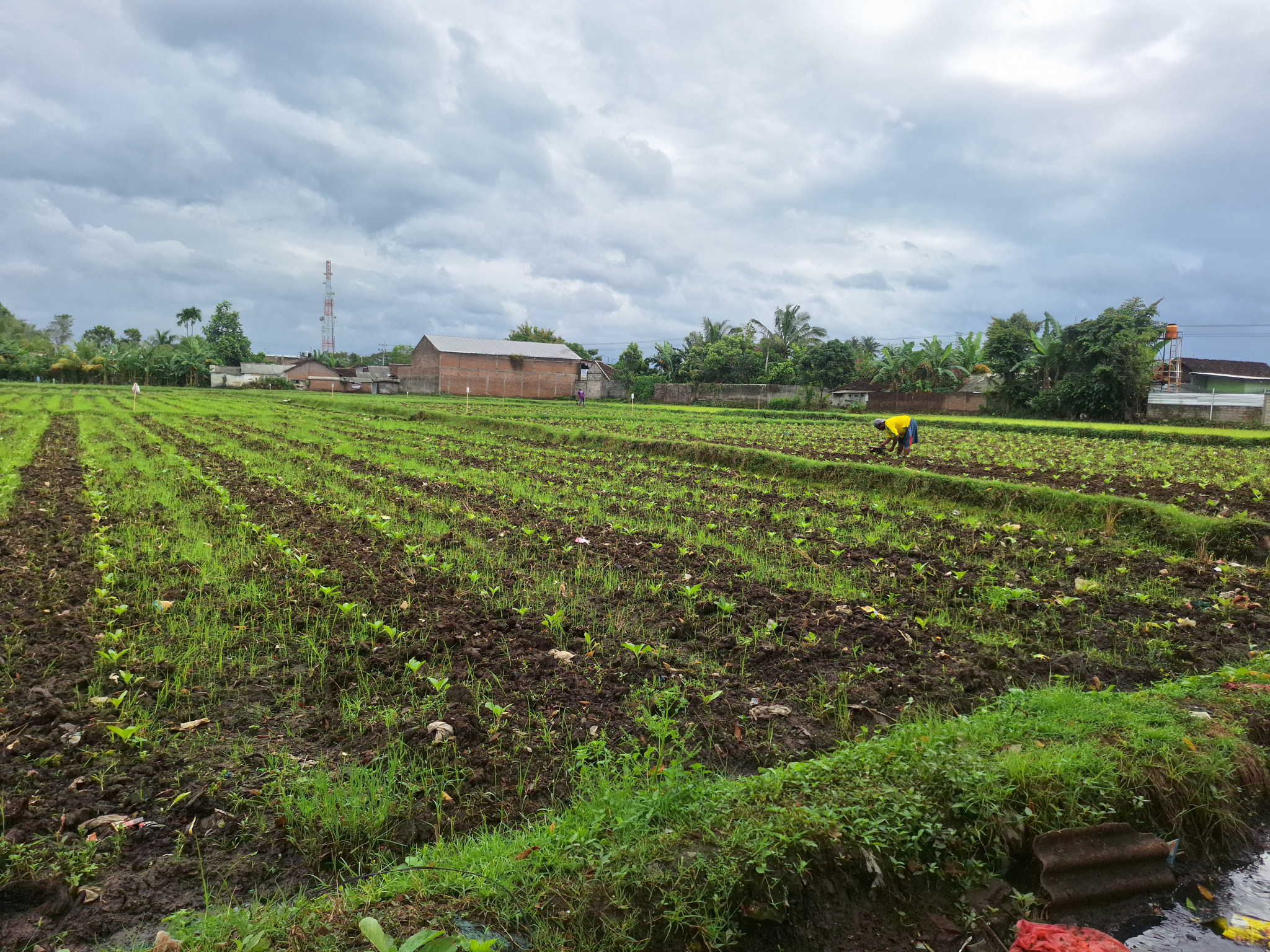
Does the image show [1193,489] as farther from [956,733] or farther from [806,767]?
[806,767]

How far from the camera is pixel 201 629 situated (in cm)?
500

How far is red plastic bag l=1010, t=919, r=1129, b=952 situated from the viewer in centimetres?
256

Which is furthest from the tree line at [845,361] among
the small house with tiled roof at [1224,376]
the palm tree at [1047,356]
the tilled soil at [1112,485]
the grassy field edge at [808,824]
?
the grassy field edge at [808,824]

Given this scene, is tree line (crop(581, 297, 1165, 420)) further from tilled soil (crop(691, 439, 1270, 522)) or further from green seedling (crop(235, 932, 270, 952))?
green seedling (crop(235, 932, 270, 952))

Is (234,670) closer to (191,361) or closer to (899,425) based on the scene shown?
(899,425)

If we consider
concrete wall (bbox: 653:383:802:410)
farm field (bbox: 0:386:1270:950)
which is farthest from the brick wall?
farm field (bbox: 0:386:1270:950)

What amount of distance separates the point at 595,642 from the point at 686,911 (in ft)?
8.37

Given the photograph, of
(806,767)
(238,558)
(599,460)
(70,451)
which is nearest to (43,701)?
(238,558)

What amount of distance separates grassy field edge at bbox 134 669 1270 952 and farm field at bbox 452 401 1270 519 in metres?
8.25

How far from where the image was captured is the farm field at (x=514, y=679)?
277 cm

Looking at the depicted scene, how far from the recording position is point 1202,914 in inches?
118

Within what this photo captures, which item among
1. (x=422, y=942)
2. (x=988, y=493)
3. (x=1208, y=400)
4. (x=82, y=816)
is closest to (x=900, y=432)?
(x=988, y=493)

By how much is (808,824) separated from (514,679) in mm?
2147

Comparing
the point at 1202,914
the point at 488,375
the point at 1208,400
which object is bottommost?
the point at 1202,914
